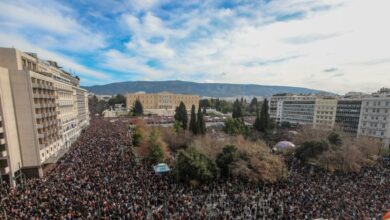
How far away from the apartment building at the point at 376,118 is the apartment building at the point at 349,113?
236cm

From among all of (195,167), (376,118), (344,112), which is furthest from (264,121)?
(195,167)

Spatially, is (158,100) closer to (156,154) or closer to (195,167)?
(156,154)

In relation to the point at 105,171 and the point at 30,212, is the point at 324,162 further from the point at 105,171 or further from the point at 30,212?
the point at 30,212

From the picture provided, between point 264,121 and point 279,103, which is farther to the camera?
point 279,103

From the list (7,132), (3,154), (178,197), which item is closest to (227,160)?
(178,197)

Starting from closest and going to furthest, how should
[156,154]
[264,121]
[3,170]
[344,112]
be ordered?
[3,170]
[156,154]
[264,121]
[344,112]

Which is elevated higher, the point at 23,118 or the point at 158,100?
the point at 23,118

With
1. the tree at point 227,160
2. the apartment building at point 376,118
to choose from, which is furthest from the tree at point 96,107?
the apartment building at point 376,118

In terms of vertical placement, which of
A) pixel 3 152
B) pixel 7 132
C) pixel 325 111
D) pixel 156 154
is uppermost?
pixel 7 132

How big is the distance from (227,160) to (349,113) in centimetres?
4892

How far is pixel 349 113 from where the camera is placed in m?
54.3

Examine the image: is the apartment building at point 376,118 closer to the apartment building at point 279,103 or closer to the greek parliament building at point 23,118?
the apartment building at point 279,103

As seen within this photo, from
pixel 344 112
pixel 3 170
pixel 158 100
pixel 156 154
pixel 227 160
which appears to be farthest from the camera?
pixel 158 100

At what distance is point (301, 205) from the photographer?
52.7 feet
